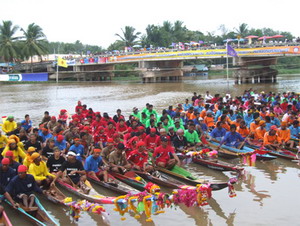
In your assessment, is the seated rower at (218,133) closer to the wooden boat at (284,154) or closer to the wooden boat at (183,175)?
the wooden boat at (284,154)

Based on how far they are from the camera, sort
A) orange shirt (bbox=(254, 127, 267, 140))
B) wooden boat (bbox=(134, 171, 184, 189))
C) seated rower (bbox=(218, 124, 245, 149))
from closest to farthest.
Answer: wooden boat (bbox=(134, 171, 184, 189)), seated rower (bbox=(218, 124, 245, 149)), orange shirt (bbox=(254, 127, 267, 140))

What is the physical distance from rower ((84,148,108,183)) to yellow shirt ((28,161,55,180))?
101 centimetres

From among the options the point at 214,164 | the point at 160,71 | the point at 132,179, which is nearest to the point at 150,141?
the point at 214,164

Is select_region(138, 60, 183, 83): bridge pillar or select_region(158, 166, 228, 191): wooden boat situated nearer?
select_region(158, 166, 228, 191): wooden boat

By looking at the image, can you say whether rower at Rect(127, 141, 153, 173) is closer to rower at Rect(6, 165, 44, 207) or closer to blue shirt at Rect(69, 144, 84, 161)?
blue shirt at Rect(69, 144, 84, 161)

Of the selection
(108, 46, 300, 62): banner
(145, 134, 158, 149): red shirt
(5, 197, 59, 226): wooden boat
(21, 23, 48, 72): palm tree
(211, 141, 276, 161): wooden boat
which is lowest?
(5, 197, 59, 226): wooden boat

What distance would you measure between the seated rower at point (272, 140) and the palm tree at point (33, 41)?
4853 centimetres

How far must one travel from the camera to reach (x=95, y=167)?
31.1 feet

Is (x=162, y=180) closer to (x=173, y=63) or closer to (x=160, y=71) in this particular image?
(x=160, y=71)

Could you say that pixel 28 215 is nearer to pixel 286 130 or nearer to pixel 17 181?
pixel 17 181

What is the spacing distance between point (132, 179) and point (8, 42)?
4980 centimetres

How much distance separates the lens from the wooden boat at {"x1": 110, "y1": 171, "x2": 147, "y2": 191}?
9312mm

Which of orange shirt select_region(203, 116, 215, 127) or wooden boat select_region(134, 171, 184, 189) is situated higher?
orange shirt select_region(203, 116, 215, 127)

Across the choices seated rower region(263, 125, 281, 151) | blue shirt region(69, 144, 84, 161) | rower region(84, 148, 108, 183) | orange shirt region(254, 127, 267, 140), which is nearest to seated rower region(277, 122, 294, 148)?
seated rower region(263, 125, 281, 151)
